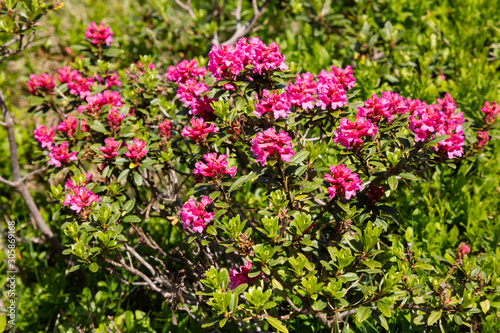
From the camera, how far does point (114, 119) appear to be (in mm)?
2365

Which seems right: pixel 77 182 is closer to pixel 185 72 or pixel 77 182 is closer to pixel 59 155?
pixel 59 155

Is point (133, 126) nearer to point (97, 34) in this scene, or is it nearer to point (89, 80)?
point (89, 80)

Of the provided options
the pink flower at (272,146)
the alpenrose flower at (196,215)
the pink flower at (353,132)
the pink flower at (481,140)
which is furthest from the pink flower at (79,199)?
the pink flower at (481,140)

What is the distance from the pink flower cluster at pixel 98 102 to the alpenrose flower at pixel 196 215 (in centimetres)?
98

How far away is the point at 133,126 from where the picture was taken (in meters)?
2.46

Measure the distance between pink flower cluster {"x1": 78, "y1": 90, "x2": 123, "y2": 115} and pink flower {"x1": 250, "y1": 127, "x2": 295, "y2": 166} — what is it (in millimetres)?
1201

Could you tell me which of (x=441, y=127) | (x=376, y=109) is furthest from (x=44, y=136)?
(x=441, y=127)

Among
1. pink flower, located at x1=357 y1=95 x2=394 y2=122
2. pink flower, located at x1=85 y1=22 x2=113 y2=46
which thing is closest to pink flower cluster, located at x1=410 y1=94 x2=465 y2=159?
pink flower, located at x1=357 y1=95 x2=394 y2=122

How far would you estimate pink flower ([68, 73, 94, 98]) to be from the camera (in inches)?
107

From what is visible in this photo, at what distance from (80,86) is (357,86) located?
2.15 m

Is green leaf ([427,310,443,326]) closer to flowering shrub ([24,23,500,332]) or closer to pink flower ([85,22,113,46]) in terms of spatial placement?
flowering shrub ([24,23,500,332])

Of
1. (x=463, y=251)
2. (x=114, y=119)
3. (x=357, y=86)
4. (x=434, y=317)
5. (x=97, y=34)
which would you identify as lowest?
(x=434, y=317)

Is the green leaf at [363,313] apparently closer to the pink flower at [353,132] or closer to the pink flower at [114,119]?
the pink flower at [353,132]

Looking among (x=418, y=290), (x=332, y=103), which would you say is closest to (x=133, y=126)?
(x=332, y=103)
